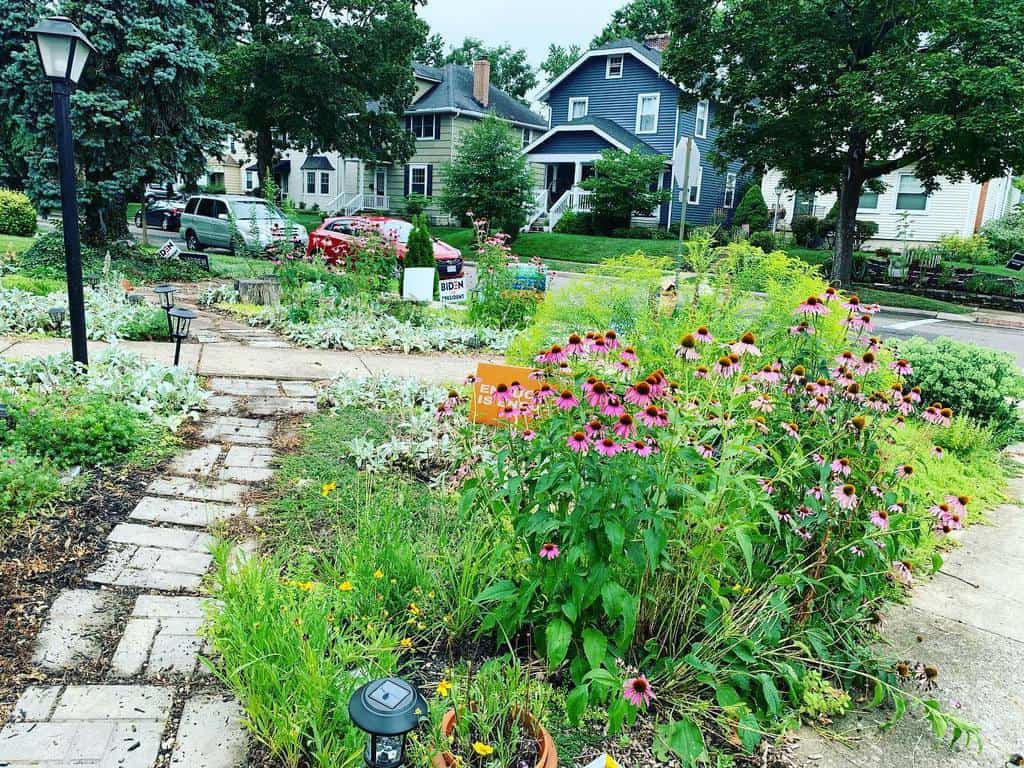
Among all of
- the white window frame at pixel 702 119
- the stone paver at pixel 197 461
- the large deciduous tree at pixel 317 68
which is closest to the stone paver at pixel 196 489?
the stone paver at pixel 197 461

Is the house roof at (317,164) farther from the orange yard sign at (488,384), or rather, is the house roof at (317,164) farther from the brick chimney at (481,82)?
the orange yard sign at (488,384)

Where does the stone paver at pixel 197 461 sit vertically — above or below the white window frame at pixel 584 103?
below

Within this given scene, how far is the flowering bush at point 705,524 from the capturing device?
7.06 ft

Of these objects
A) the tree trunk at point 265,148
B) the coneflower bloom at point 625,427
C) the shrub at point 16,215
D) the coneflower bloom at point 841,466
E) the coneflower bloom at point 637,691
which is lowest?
the coneflower bloom at point 637,691

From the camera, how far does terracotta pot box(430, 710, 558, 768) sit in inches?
74.5

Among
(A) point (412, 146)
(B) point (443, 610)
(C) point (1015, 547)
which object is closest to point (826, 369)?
(B) point (443, 610)

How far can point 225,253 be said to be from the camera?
18.6 m

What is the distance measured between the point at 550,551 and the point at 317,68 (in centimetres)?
2496

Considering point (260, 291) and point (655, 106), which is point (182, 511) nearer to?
point (260, 291)

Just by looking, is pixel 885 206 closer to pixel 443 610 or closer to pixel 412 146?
pixel 412 146

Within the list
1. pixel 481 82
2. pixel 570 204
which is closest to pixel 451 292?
pixel 570 204

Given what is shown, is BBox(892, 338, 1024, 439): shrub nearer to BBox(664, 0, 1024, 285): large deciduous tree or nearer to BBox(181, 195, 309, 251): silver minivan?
BBox(664, 0, 1024, 285): large deciduous tree

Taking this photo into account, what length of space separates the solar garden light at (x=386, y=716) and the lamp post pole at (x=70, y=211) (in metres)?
4.52

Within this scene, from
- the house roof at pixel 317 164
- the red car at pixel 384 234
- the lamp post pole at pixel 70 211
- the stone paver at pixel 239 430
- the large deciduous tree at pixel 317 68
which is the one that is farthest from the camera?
the house roof at pixel 317 164
